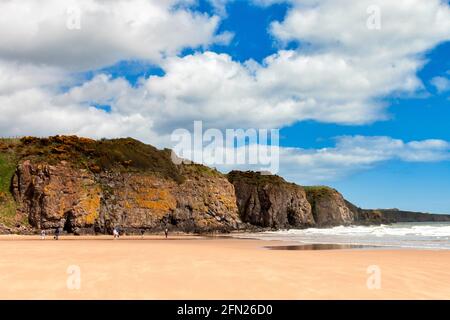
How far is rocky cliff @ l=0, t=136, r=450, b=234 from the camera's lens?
2440 inches

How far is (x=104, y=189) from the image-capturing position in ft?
221

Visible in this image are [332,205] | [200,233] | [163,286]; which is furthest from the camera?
[332,205]

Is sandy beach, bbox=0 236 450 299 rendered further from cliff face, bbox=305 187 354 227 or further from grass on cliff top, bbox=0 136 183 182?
cliff face, bbox=305 187 354 227

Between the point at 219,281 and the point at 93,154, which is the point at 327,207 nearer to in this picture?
the point at 93,154

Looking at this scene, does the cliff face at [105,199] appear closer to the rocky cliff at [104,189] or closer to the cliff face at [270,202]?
the rocky cliff at [104,189]

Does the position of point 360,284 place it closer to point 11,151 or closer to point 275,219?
point 11,151

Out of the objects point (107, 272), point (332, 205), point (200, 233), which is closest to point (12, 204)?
point (200, 233)

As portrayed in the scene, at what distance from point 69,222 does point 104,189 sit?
816cm

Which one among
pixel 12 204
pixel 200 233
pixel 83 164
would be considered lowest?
pixel 200 233

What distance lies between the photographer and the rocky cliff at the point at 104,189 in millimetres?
61969

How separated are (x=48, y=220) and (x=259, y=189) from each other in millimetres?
74622

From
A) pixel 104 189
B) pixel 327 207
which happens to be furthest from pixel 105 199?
pixel 327 207
